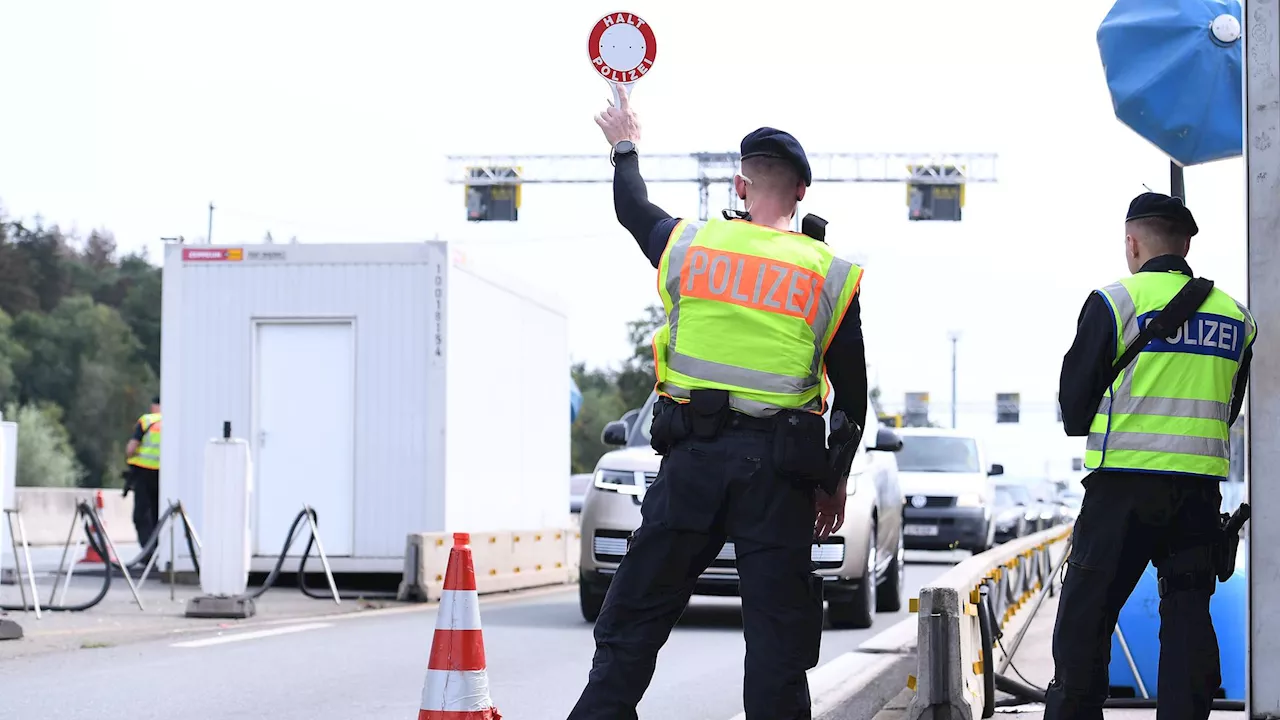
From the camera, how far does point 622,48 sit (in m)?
5.68

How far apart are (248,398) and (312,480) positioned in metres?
0.98

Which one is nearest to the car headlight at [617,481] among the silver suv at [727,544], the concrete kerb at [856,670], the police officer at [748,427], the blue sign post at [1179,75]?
the silver suv at [727,544]

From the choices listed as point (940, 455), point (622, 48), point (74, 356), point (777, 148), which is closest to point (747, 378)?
point (777, 148)

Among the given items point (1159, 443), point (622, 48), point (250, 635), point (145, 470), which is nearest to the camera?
point (1159, 443)

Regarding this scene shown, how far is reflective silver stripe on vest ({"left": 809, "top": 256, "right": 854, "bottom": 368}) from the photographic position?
15.1 ft

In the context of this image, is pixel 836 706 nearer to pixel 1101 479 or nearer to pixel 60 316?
pixel 1101 479

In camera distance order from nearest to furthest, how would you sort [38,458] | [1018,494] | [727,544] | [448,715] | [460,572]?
[448,715] → [460,572] → [727,544] → [1018,494] → [38,458]

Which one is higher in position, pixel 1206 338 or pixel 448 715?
pixel 1206 338

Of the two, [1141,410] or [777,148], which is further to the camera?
[1141,410]

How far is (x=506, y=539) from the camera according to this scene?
1698cm

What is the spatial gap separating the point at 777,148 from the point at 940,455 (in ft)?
65.9

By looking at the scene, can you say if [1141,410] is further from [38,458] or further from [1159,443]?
[38,458]

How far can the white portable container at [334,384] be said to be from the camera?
51.4ft

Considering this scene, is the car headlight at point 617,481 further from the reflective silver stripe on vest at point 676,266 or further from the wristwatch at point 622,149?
the reflective silver stripe on vest at point 676,266
